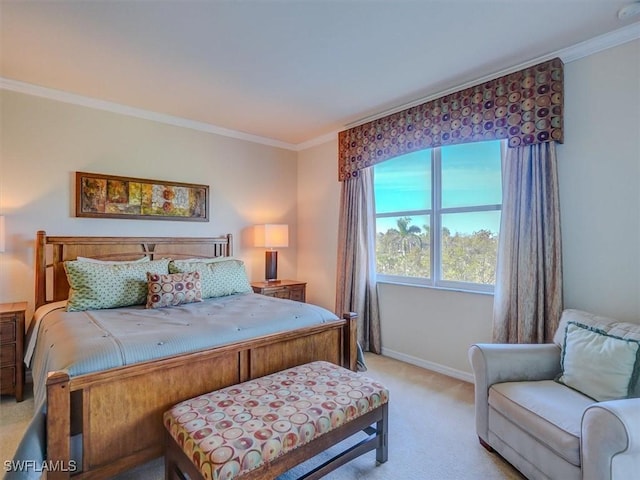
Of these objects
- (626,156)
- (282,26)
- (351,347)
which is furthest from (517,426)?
(282,26)

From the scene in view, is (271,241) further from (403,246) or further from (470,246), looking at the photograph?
(470,246)

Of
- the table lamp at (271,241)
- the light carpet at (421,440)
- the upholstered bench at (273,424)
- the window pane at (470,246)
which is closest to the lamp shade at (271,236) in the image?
the table lamp at (271,241)

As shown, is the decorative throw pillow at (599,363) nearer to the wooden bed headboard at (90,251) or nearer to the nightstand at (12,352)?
the wooden bed headboard at (90,251)

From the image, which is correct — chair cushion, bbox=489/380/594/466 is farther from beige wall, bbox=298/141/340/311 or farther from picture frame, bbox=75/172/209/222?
picture frame, bbox=75/172/209/222

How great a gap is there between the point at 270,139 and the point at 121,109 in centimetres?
174

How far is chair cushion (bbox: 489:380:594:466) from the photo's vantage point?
147 centimetres

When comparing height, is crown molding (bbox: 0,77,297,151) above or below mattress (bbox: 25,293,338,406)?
above

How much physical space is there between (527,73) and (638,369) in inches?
82.1

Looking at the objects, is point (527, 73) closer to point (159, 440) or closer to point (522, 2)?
point (522, 2)

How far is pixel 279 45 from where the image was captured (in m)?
2.27

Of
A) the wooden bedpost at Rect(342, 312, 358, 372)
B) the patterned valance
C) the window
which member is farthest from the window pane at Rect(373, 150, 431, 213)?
the wooden bedpost at Rect(342, 312, 358, 372)

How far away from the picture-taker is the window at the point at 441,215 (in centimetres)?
290

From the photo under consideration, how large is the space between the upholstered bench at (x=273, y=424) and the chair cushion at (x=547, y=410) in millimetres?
668

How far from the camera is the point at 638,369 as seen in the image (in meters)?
1.61
